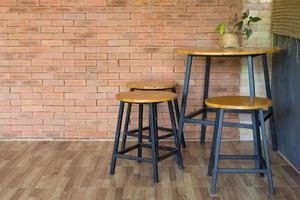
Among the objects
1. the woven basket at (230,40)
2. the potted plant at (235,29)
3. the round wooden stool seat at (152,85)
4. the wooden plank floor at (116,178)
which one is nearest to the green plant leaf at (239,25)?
the potted plant at (235,29)

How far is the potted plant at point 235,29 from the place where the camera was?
334 centimetres

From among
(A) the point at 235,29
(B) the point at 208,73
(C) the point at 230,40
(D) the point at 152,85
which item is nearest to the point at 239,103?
(C) the point at 230,40

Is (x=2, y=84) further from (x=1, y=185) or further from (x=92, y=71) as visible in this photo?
(x=1, y=185)

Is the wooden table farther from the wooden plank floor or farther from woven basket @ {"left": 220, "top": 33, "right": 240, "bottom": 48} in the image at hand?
the wooden plank floor

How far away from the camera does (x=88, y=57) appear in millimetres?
3881

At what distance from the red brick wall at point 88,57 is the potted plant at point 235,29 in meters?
0.11

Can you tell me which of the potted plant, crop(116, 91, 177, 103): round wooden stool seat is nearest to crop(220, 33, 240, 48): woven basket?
the potted plant

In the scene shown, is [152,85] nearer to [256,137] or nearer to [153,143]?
[153,143]

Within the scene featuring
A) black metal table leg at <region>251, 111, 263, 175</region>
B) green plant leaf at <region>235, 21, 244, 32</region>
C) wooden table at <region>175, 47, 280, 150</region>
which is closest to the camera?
black metal table leg at <region>251, 111, 263, 175</region>

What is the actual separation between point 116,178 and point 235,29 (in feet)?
5.50

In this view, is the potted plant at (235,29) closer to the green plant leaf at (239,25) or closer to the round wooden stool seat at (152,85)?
the green plant leaf at (239,25)

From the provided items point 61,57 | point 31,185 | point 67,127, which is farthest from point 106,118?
point 31,185

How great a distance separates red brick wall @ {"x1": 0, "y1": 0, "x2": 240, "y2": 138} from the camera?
380 centimetres

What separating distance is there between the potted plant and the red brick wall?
0.36ft
